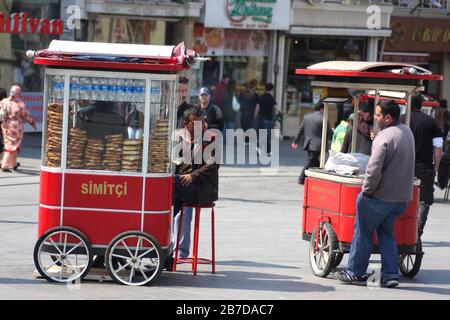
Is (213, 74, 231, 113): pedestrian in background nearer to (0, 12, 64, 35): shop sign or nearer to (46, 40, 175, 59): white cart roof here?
(0, 12, 64, 35): shop sign

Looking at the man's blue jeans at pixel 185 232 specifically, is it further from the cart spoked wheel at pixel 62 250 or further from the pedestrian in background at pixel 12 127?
the pedestrian in background at pixel 12 127

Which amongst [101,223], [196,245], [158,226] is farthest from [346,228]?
[101,223]

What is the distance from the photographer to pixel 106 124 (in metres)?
9.95

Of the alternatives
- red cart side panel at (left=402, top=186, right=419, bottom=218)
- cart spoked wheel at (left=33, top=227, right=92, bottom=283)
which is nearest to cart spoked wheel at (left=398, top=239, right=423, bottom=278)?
red cart side panel at (left=402, top=186, right=419, bottom=218)

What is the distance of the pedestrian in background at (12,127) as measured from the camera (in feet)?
63.8

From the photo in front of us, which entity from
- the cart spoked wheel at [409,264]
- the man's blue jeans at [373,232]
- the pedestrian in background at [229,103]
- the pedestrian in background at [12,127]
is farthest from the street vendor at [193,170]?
the pedestrian in background at [229,103]

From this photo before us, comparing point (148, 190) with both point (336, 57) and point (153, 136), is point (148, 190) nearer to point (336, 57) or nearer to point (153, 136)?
point (153, 136)

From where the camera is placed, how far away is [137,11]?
2719 cm

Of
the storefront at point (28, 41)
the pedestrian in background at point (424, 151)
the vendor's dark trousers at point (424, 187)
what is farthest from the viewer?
the storefront at point (28, 41)

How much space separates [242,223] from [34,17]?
535 inches

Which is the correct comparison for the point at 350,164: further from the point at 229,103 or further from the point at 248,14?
the point at 248,14

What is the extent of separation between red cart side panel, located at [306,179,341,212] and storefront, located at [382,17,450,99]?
2084 cm

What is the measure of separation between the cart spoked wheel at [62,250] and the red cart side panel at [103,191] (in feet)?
0.95
